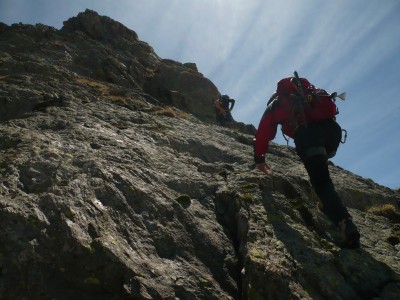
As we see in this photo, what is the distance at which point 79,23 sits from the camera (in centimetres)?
4912

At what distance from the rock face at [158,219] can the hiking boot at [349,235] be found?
0.91 ft

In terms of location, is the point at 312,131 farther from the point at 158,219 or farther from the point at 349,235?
the point at 158,219

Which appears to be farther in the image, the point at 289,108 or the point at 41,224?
the point at 289,108

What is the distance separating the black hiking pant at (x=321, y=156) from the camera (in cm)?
1023

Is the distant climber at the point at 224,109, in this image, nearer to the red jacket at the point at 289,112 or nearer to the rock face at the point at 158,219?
the rock face at the point at 158,219

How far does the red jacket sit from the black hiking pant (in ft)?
0.86

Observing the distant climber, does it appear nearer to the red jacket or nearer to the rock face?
the rock face

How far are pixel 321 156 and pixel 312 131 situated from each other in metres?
0.78

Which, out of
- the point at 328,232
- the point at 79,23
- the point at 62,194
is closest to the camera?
the point at 62,194

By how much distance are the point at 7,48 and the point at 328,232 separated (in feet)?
103

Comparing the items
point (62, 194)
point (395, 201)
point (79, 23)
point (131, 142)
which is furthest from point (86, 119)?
point (79, 23)

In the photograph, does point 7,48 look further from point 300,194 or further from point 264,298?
point 264,298

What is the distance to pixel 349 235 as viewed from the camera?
974 cm

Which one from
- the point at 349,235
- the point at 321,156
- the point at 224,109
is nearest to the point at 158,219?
the point at 321,156
